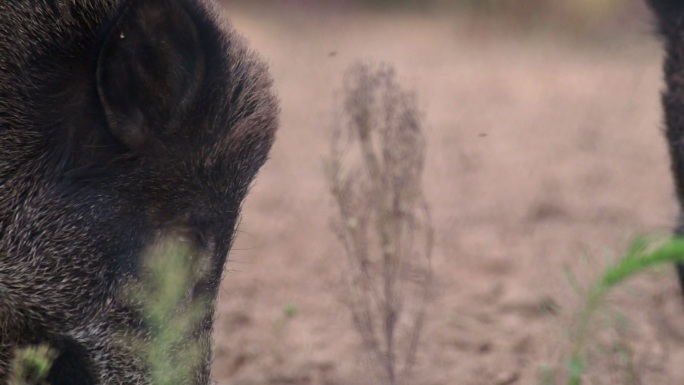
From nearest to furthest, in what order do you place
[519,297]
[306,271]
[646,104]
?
[519,297] → [306,271] → [646,104]

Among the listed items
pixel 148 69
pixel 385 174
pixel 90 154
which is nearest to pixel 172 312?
pixel 90 154

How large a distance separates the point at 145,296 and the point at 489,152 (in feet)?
14.7

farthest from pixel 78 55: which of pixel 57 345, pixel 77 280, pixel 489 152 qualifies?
pixel 489 152

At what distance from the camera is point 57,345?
2949 mm

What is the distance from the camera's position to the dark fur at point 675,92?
3.16 metres

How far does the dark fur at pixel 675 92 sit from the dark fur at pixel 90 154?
1423 millimetres

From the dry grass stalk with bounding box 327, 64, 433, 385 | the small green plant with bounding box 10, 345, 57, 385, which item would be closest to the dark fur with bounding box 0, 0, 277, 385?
the small green plant with bounding box 10, 345, 57, 385

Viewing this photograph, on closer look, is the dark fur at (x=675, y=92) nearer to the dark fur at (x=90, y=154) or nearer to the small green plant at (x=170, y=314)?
the dark fur at (x=90, y=154)

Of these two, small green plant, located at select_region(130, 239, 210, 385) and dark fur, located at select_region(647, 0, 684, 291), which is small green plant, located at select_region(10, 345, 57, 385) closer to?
small green plant, located at select_region(130, 239, 210, 385)

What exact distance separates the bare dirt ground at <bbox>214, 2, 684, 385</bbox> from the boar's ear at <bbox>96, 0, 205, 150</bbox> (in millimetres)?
893

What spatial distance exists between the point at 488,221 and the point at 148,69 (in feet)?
10.6

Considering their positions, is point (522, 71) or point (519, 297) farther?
point (522, 71)

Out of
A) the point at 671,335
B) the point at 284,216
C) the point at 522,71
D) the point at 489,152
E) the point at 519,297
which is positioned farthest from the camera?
the point at 522,71

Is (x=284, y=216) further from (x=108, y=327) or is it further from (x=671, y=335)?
(x=108, y=327)
